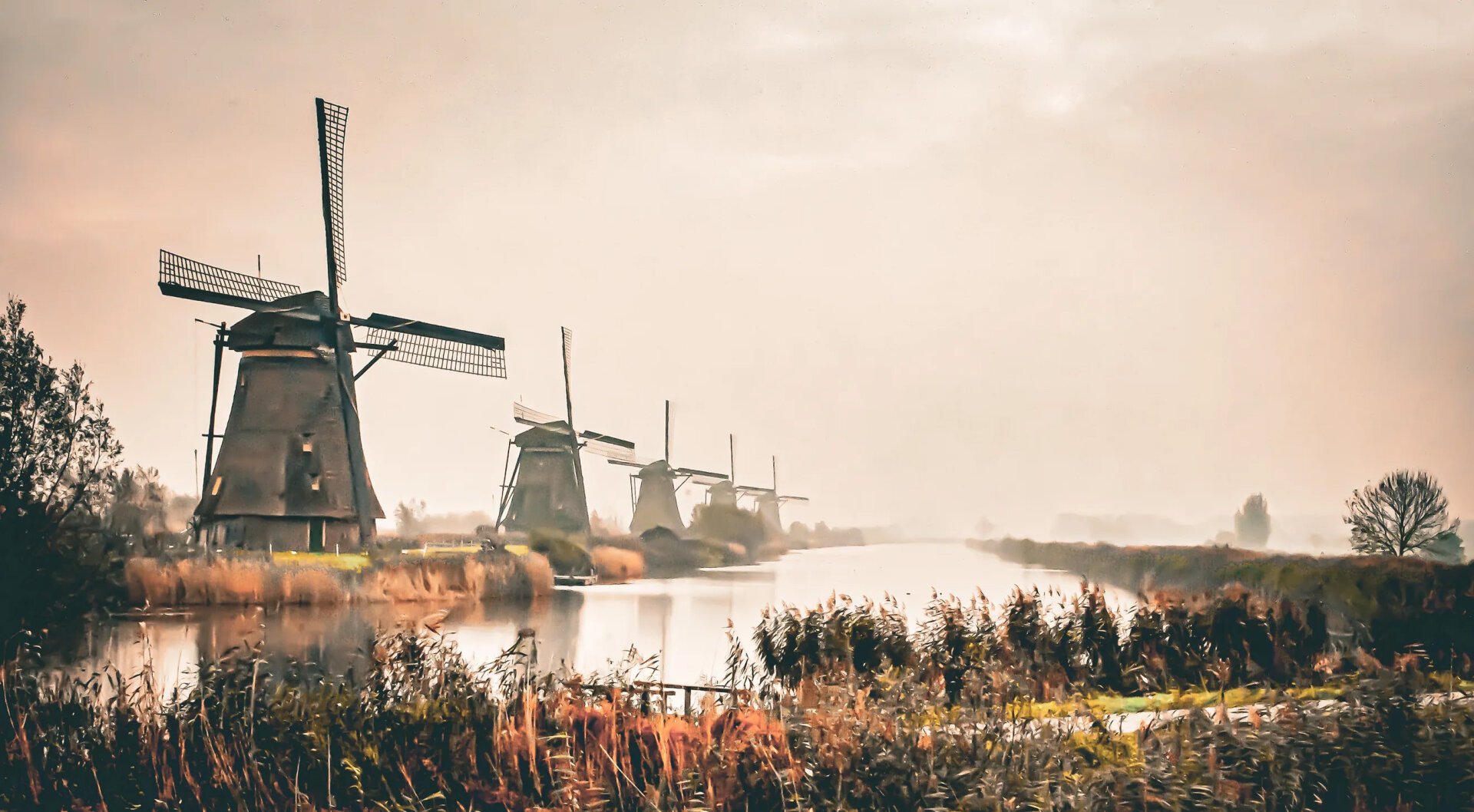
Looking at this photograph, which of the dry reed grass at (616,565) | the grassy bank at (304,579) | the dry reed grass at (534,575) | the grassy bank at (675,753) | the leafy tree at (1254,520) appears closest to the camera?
the grassy bank at (675,753)

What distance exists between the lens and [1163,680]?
12.1 m

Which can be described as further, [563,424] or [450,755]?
[563,424]

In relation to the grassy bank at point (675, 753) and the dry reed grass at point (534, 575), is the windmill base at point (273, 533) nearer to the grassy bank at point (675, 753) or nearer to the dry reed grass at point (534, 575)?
the dry reed grass at point (534, 575)

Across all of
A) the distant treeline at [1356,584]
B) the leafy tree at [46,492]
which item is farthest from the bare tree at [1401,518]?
the leafy tree at [46,492]

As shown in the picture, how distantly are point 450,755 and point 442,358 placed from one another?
2071 centimetres

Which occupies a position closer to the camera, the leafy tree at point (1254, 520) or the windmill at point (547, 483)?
the windmill at point (547, 483)

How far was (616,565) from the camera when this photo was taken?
3628 cm

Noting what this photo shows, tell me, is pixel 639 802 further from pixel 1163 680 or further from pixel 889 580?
pixel 889 580

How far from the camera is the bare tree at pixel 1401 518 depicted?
2742 cm

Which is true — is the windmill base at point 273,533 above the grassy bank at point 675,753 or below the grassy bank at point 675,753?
above

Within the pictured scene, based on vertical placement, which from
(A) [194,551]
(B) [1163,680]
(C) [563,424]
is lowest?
(B) [1163,680]

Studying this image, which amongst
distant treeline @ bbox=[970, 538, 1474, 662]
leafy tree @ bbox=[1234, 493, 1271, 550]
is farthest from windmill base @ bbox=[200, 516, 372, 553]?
leafy tree @ bbox=[1234, 493, 1271, 550]

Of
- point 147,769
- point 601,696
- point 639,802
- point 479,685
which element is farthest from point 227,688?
point 639,802

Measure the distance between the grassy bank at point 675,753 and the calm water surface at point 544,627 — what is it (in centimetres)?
52
